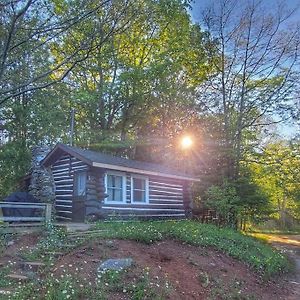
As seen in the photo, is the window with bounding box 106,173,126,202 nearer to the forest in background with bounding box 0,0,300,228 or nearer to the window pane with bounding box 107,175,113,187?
the window pane with bounding box 107,175,113,187

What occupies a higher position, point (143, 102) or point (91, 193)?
point (143, 102)

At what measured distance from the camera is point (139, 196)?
1653 centimetres

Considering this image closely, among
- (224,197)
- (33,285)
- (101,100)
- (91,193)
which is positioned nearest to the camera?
(33,285)

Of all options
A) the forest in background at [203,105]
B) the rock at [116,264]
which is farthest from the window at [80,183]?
the rock at [116,264]

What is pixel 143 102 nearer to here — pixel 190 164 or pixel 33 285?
pixel 190 164

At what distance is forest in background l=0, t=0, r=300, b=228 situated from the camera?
21234 mm

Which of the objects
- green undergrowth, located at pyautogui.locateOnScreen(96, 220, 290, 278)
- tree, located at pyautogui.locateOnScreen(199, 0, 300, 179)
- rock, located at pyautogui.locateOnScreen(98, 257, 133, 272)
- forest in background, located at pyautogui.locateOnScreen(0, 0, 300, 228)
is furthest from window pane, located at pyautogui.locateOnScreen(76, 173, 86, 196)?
tree, located at pyautogui.locateOnScreen(199, 0, 300, 179)

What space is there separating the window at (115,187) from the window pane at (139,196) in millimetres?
858

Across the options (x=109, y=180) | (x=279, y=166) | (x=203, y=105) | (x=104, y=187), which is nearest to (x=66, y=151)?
(x=109, y=180)

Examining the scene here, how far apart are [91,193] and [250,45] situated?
14979mm

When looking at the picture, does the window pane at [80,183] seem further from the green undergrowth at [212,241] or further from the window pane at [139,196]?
the green undergrowth at [212,241]

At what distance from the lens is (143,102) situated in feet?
84.8

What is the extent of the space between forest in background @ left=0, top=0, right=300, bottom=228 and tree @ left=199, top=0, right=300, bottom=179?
0.21 ft

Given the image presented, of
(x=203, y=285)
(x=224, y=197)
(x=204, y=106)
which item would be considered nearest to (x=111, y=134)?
(x=204, y=106)
